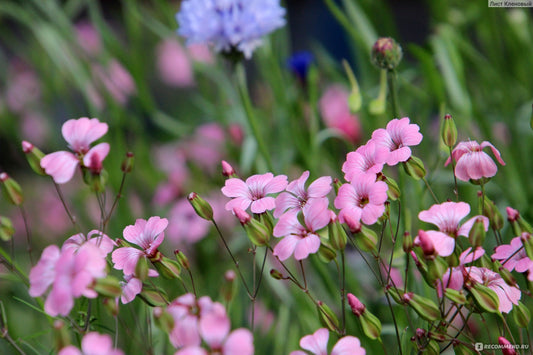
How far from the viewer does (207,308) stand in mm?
216

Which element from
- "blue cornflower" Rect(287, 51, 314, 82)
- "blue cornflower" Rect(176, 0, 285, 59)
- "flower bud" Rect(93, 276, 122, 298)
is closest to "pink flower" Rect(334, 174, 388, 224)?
"flower bud" Rect(93, 276, 122, 298)

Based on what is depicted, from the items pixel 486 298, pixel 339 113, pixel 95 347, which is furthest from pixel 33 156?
pixel 339 113

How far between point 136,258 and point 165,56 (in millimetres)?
1110

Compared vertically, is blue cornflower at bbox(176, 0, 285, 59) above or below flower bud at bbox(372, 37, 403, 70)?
above

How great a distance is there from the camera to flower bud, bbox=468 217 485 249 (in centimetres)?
24

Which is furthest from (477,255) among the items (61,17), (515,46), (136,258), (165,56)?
(165,56)

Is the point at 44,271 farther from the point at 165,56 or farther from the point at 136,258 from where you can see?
the point at 165,56

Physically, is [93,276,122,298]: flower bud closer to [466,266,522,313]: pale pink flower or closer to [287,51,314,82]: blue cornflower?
[466,266,522,313]: pale pink flower

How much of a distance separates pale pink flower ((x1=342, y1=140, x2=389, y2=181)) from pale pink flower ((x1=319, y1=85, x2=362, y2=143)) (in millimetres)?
477

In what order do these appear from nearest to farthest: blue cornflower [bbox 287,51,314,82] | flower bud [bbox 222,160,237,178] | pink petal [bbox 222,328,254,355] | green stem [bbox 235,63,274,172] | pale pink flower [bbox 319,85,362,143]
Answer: pink petal [bbox 222,328,254,355]
flower bud [bbox 222,160,237,178]
green stem [bbox 235,63,274,172]
blue cornflower [bbox 287,51,314,82]
pale pink flower [bbox 319,85,362,143]

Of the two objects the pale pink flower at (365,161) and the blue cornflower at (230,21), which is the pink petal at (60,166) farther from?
the blue cornflower at (230,21)

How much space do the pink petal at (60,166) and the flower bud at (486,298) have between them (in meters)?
0.19

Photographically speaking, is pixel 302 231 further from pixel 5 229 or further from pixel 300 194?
pixel 5 229

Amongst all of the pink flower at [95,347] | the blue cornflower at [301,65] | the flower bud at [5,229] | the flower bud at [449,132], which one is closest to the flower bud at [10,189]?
the flower bud at [5,229]
